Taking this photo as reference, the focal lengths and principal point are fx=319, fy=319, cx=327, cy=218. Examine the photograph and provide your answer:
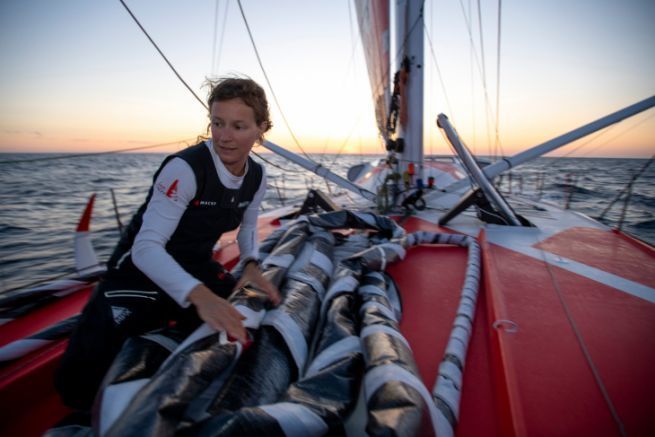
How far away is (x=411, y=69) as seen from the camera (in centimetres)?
542

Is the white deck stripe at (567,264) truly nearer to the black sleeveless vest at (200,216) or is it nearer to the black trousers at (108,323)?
the black sleeveless vest at (200,216)

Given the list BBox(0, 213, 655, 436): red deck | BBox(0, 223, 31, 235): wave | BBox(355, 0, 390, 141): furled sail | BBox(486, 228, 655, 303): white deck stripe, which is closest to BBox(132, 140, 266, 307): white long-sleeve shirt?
BBox(0, 213, 655, 436): red deck

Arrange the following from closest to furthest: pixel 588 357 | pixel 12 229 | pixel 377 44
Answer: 1. pixel 588 357
2. pixel 12 229
3. pixel 377 44

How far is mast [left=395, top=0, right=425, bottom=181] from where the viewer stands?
5297 millimetres

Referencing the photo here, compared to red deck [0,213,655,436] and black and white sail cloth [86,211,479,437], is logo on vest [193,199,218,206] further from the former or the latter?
red deck [0,213,655,436]

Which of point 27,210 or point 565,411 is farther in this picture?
point 27,210

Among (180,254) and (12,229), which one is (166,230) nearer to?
(180,254)

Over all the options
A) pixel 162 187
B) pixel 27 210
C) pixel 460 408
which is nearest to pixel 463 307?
pixel 460 408

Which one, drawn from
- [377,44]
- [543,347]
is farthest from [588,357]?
[377,44]

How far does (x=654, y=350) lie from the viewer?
1582mm

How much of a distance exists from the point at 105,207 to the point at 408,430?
32.6 ft

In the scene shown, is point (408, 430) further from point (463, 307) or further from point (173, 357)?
point (463, 307)

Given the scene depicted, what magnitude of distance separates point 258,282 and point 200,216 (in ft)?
1.48

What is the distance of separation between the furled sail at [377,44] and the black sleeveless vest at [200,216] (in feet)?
21.8
